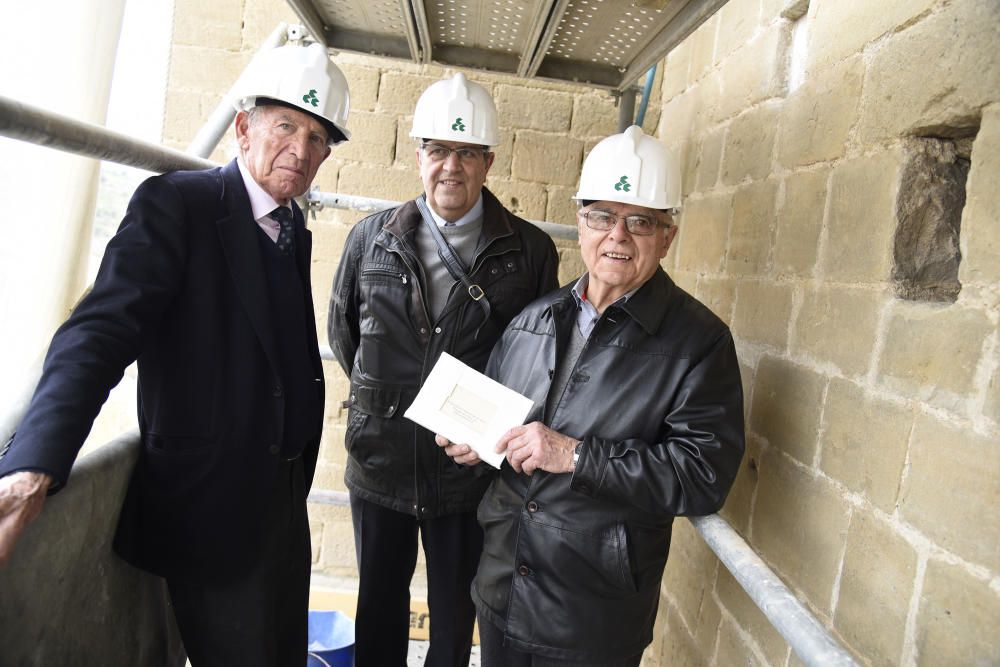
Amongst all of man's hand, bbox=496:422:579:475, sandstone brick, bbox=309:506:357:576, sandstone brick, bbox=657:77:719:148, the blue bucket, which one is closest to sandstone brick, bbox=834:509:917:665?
man's hand, bbox=496:422:579:475

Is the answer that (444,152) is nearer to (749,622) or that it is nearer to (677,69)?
(677,69)

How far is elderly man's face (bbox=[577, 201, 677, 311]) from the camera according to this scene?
196 cm

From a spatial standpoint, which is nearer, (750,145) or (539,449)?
(539,449)

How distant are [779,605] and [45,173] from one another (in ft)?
7.08

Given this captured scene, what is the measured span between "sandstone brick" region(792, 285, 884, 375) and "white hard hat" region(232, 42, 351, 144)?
A: 147 centimetres

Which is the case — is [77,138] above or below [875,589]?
above

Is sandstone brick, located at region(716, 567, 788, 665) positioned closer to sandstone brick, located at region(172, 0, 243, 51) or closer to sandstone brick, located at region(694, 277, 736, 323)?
sandstone brick, located at region(694, 277, 736, 323)

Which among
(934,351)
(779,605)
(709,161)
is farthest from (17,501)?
(709,161)

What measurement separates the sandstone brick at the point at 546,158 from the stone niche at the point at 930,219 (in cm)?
228

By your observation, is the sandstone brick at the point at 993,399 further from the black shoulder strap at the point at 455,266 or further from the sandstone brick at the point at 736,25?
the sandstone brick at the point at 736,25

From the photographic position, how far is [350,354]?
2787 mm

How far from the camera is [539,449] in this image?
5.92 ft

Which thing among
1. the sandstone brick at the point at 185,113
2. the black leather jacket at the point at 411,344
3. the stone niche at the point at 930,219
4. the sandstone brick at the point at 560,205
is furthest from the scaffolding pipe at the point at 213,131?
the stone niche at the point at 930,219

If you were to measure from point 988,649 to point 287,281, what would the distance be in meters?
1.77
